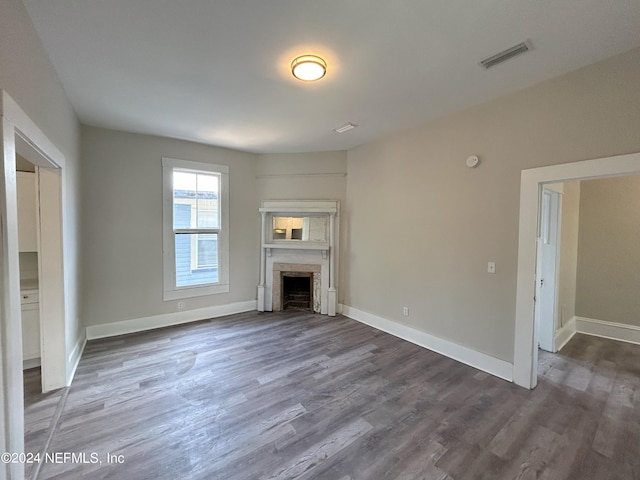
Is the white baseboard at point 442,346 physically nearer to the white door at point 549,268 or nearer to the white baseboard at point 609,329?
the white door at point 549,268

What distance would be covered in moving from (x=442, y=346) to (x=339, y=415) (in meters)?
1.74

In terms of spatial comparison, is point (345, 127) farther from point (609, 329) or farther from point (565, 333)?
point (609, 329)

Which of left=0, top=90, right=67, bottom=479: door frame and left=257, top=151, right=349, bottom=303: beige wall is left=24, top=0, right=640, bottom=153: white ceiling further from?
left=257, top=151, right=349, bottom=303: beige wall

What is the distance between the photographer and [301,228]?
486cm

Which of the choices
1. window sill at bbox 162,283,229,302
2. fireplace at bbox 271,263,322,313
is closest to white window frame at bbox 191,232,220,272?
window sill at bbox 162,283,229,302

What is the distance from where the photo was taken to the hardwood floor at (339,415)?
5.57 ft

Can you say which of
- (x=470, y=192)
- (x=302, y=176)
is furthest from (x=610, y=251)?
(x=302, y=176)

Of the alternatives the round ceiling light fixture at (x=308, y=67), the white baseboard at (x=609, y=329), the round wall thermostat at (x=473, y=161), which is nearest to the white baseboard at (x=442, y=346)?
the round wall thermostat at (x=473, y=161)

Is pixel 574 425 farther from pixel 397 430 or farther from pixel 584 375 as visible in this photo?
pixel 397 430

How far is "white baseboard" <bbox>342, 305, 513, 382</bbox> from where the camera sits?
2762 millimetres

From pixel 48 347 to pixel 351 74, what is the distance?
12.0 feet

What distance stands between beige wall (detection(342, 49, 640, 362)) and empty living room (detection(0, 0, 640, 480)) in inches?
1.0

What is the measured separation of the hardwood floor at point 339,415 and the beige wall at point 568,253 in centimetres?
58

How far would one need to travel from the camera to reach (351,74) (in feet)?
7.50
